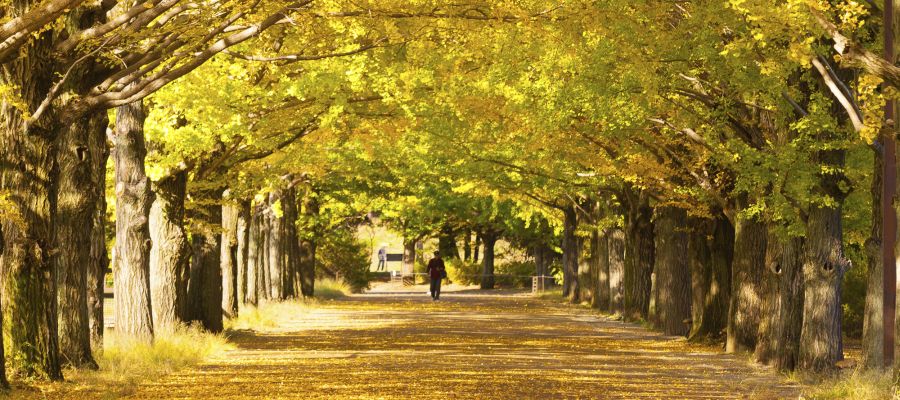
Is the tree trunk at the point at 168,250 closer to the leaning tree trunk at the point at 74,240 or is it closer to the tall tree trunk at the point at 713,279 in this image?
the leaning tree trunk at the point at 74,240

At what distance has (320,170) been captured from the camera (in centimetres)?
3866

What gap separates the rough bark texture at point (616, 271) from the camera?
45812mm

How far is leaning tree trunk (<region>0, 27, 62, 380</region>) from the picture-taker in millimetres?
17734

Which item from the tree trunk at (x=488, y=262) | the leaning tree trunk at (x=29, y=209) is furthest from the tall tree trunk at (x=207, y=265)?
the tree trunk at (x=488, y=262)

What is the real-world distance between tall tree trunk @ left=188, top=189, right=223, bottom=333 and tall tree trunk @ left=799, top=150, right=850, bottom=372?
1286 centimetres

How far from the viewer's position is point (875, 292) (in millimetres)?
20594

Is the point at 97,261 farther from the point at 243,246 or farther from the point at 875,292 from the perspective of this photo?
the point at 243,246

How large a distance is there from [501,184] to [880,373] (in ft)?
98.8

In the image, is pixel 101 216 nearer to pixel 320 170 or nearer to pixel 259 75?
pixel 259 75

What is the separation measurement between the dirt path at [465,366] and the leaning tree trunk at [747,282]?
778mm

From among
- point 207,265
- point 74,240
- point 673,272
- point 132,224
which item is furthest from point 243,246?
point 74,240

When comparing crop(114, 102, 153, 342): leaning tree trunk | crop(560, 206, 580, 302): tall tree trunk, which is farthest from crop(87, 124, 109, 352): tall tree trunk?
crop(560, 206, 580, 302): tall tree trunk

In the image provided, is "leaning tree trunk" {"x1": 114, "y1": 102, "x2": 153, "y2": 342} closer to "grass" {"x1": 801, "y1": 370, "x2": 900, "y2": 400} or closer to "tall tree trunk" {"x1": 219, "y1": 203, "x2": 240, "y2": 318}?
"grass" {"x1": 801, "y1": 370, "x2": 900, "y2": 400}

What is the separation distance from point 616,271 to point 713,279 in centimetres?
1542
